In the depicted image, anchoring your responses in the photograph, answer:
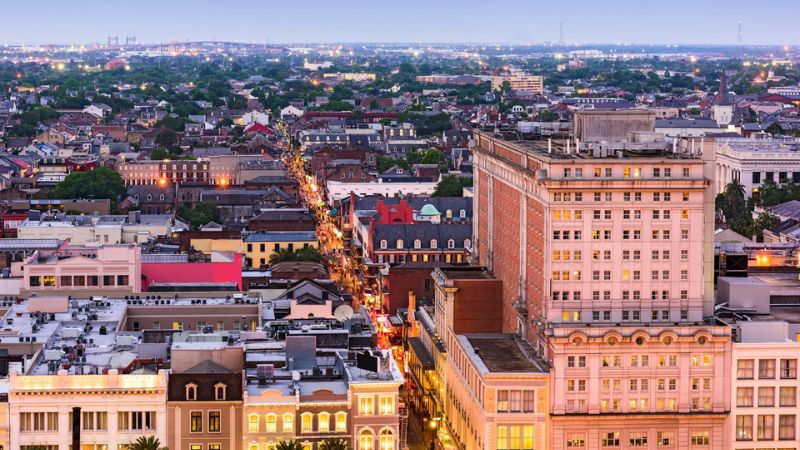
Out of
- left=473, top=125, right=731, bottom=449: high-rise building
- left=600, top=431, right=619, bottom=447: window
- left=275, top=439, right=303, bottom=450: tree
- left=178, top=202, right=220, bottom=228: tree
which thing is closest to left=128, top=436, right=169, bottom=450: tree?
left=275, top=439, right=303, bottom=450: tree

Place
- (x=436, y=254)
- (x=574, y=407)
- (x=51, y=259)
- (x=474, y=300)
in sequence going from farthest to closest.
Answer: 1. (x=436, y=254)
2. (x=51, y=259)
3. (x=474, y=300)
4. (x=574, y=407)

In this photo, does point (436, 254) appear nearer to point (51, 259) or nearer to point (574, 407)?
point (51, 259)

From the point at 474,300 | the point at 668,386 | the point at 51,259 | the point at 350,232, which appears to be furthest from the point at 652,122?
the point at 350,232

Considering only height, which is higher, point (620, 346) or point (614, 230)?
point (614, 230)

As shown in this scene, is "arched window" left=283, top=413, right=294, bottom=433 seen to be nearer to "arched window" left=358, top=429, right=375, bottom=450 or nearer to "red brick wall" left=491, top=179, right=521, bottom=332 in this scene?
"arched window" left=358, top=429, right=375, bottom=450

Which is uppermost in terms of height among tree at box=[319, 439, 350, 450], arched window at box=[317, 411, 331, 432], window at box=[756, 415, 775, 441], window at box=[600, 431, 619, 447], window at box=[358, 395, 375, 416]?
window at box=[358, 395, 375, 416]

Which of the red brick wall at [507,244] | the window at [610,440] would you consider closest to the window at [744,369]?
the window at [610,440]

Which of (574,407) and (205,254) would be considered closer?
(574,407)

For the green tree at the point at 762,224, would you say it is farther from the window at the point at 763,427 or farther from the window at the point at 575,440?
the window at the point at 575,440
